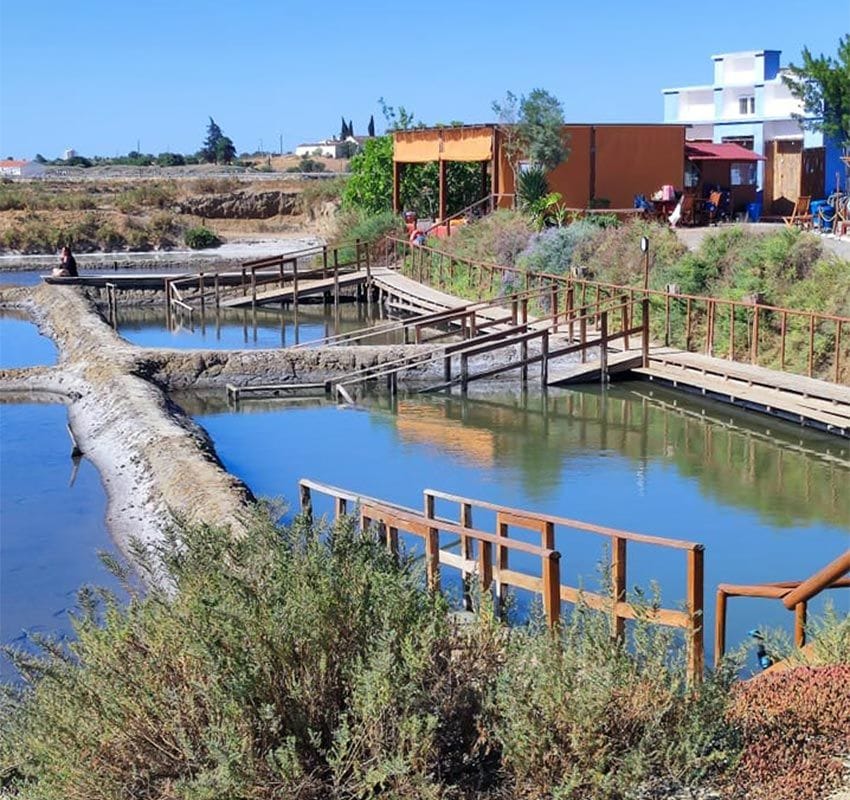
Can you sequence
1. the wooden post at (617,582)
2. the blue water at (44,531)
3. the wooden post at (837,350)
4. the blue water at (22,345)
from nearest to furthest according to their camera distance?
the wooden post at (617,582) < the blue water at (44,531) < the wooden post at (837,350) < the blue water at (22,345)

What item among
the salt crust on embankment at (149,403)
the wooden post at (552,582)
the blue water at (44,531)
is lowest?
the blue water at (44,531)

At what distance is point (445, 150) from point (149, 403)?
886 inches

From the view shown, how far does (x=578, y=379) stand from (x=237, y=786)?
62.0 ft

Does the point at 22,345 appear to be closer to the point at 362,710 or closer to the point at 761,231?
the point at 761,231

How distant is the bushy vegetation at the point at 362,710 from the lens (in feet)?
16.2

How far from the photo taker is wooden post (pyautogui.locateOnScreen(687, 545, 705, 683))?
5989 mm

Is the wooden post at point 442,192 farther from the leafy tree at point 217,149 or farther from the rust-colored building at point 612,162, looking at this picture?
the leafy tree at point 217,149

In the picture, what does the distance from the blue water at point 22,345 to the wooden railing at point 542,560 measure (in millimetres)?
17223

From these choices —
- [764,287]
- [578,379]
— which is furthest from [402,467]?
[764,287]

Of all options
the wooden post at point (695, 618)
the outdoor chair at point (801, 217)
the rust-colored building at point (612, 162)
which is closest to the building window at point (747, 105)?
the rust-colored building at point (612, 162)

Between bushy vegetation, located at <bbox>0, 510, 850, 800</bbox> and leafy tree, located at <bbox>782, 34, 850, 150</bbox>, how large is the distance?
1461 inches

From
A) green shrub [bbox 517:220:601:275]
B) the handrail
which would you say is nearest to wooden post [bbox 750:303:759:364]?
green shrub [bbox 517:220:601:275]

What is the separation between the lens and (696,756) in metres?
5.10

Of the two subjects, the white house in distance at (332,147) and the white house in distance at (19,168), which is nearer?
the white house in distance at (19,168)
